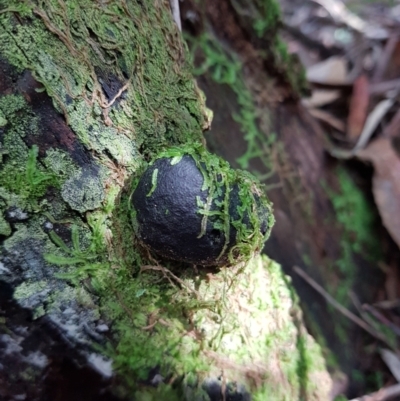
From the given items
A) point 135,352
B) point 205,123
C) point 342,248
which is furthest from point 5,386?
point 342,248

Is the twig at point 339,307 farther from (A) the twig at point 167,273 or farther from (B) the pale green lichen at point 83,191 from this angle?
(B) the pale green lichen at point 83,191

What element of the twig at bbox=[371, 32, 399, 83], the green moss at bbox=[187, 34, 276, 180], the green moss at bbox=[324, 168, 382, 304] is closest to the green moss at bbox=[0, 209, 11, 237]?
the green moss at bbox=[187, 34, 276, 180]

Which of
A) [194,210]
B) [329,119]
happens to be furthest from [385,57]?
[194,210]

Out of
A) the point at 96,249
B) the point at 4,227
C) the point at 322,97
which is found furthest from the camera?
the point at 322,97

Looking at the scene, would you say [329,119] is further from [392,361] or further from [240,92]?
[392,361]

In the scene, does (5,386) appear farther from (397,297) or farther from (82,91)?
(397,297)
